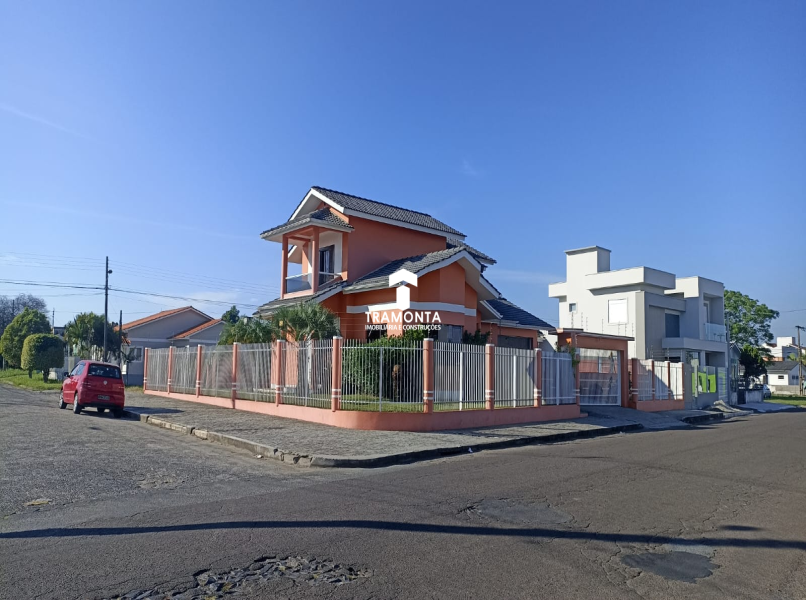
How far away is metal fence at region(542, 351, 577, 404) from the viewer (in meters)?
19.2

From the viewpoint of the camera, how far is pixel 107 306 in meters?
40.1

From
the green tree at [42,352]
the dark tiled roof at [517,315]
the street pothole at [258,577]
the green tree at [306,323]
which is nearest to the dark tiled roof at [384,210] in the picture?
the dark tiled roof at [517,315]

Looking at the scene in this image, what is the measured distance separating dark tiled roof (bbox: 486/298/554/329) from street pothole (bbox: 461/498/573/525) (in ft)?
58.6

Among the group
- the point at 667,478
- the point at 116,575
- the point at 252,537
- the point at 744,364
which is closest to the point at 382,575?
the point at 252,537

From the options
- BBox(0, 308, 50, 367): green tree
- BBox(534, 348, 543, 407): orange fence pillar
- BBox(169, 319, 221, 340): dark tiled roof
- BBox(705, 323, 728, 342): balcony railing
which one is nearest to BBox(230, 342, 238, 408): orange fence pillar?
BBox(534, 348, 543, 407): orange fence pillar

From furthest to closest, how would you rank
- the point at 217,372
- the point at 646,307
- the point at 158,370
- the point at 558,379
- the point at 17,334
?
the point at 17,334, the point at 646,307, the point at 158,370, the point at 217,372, the point at 558,379

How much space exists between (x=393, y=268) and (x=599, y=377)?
8954 mm

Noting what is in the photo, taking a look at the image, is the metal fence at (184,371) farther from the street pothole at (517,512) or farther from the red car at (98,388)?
the street pothole at (517,512)

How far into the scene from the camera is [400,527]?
258 inches

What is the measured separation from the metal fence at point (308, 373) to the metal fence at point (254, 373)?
0.91m

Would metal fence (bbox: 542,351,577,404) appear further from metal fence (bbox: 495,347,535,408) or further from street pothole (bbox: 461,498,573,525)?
street pothole (bbox: 461,498,573,525)

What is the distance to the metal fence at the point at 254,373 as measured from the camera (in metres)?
18.5

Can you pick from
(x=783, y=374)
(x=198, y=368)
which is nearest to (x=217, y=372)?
(x=198, y=368)

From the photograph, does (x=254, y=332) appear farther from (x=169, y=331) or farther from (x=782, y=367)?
(x=782, y=367)
